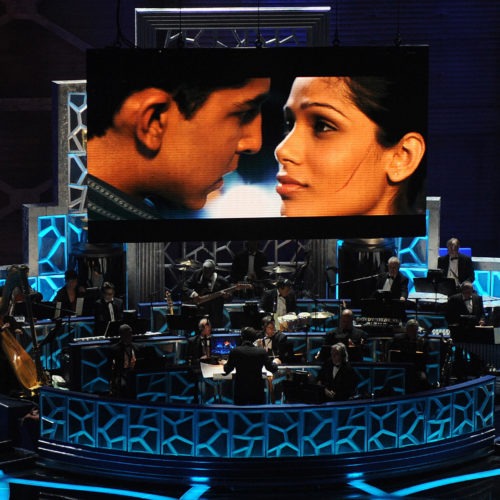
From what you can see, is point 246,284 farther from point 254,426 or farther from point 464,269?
point 254,426

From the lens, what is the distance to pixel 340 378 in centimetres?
1366

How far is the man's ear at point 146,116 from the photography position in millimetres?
16109

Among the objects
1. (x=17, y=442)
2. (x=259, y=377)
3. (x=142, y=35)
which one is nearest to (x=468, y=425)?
(x=259, y=377)

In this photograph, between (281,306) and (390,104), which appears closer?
(390,104)

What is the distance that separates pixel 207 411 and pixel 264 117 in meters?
5.19

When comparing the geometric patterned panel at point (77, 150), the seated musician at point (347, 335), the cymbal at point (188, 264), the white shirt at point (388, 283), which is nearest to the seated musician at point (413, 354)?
the seated musician at point (347, 335)

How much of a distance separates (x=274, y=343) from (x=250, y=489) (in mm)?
2852

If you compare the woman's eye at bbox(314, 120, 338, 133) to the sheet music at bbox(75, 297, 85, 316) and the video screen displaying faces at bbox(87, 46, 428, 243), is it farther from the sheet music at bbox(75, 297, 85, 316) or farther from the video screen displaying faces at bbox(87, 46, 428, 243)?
the sheet music at bbox(75, 297, 85, 316)

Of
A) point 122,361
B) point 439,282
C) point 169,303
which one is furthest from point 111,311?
point 439,282

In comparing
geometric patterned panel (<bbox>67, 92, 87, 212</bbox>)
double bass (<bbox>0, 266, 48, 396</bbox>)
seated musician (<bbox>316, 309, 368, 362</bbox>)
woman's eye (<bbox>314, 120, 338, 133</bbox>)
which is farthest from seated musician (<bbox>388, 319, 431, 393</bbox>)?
geometric patterned panel (<bbox>67, 92, 87, 212</bbox>)

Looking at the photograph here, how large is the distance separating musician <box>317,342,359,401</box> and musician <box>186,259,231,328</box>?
11.8ft

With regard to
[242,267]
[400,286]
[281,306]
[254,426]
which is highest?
[242,267]

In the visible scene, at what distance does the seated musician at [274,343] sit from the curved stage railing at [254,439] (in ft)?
6.66

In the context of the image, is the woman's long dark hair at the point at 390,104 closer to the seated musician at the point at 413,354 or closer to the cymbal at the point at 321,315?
the cymbal at the point at 321,315
